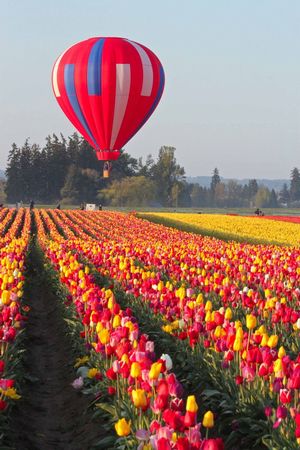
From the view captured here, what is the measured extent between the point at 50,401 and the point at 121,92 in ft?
80.4

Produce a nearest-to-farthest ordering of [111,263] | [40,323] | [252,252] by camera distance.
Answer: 1. [40,323]
2. [111,263]
3. [252,252]

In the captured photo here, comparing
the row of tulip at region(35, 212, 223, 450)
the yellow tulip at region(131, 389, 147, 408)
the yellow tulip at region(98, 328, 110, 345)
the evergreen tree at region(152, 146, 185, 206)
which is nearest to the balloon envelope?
the row of tulip at region(35, 212, 223, 450)

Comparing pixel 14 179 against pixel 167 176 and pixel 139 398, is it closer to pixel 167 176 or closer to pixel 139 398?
pixel 167 176

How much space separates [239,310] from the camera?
11.0m

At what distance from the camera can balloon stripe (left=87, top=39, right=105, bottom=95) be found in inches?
1253

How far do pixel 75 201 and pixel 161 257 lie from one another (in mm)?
104442

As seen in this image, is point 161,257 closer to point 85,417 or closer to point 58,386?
point 58,386

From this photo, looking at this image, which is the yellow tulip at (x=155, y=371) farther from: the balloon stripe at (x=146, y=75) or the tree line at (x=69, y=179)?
the tree line at (x=69, y=179)

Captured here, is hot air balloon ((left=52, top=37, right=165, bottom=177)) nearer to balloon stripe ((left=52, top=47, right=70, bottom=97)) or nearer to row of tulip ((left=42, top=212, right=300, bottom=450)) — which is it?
balloon stripe ((left=52, top=47, right=70, bottom=97))

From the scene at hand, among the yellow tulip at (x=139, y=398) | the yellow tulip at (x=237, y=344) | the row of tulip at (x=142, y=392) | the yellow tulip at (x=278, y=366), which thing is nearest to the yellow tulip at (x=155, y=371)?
the row of tulip at (x=142, y=392)

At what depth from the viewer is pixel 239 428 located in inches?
271

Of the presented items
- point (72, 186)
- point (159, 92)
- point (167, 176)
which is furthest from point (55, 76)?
point (167, 176)

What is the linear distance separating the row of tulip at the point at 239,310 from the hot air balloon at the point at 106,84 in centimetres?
1381

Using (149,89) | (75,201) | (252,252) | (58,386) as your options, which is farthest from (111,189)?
(58,386)
